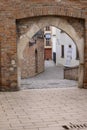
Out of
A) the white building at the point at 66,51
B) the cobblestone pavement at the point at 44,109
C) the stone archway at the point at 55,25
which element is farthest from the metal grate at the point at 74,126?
the white building at the point at 66,51

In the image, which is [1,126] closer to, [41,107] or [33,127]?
[33,127]

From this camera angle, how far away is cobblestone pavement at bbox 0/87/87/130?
7339 millimetres

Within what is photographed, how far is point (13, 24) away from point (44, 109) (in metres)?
3.71

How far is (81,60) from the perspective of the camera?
40.6 feet

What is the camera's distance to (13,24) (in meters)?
11.5

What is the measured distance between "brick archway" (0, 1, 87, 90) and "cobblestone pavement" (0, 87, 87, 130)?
57cm

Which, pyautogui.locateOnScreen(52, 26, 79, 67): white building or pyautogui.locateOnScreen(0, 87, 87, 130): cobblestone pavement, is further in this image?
pyautogui.locateOnScreen(52, 26, 79, 67): white building

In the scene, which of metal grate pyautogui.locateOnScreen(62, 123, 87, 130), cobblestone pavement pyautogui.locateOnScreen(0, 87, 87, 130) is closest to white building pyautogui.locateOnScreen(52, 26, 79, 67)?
cobblestone pavement pyautogui.locateOnScreen(0, 87, 87, 130)

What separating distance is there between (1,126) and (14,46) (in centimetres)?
481

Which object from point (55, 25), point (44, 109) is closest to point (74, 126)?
point (44, 109)

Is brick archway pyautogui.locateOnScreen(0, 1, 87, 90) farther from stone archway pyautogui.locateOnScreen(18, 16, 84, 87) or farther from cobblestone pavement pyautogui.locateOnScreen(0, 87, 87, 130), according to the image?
cobblestone pavement pyautogui.locateOnScreen(0, 87, 87, 130)

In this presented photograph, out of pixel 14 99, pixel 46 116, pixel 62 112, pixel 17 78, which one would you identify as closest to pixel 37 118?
pixel 46 116

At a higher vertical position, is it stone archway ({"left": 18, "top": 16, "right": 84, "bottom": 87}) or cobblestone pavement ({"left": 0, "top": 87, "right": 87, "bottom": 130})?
stone archway ({"left": 18, "top": 16, "right": 84, "bottom": 87})

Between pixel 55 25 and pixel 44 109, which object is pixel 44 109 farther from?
pixel 55 25
